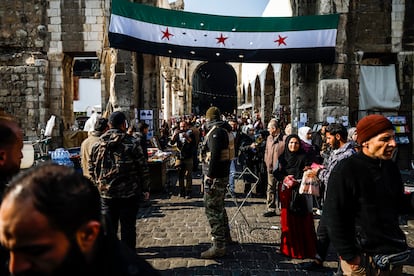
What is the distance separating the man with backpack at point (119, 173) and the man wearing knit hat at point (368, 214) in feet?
7.89

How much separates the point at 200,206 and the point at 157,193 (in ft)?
5.67

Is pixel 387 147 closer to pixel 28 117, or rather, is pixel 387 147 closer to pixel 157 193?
pixel 157 193

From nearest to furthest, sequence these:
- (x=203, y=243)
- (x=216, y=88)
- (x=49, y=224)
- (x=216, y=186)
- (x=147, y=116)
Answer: (x=49, y=224) < (x=216, y=186) < (x=203, y=243) < (x=147, y=116) < (x=216, y=88)

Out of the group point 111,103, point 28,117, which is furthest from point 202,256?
point 28,117

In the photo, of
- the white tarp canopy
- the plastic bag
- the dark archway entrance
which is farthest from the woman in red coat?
the dark archway entrance

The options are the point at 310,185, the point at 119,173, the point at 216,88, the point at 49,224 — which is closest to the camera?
the point at 49,224

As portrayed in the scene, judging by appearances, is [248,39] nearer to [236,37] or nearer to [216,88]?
[236,37]

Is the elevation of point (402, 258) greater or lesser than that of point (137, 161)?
lesser

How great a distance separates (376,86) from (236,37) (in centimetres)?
547

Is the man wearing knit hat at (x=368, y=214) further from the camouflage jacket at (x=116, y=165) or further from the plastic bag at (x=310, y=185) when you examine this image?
the camouflage jacket at (x=116, y=165)

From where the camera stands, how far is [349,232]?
2.32 meters

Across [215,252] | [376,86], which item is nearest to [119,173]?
[215,252]

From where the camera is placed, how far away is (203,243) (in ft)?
17.4

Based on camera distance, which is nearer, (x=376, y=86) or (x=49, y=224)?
(x=49, y=224)
